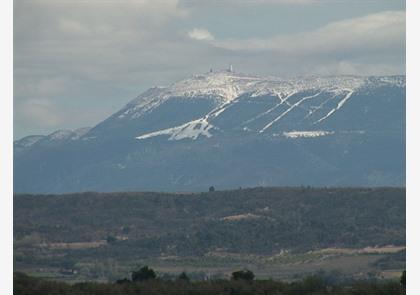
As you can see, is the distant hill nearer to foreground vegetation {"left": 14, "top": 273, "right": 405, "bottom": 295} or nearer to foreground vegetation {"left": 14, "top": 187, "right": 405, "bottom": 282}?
foreground vegetation {"left": 14, "top": 187, "right": 405, "bottom": 282}

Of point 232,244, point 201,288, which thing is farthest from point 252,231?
point 201,288

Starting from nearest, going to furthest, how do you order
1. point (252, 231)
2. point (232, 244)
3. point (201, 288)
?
point (201, 288)
point (232, 244)
point (252, 231)

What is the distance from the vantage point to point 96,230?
197m

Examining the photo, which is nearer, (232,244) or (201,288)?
(201,288)

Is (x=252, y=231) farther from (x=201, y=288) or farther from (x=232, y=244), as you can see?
(x=201, y=288)

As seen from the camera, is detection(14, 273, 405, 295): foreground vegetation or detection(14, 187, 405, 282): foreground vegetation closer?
detection(14, 273, 405, 295): foreground vegetation

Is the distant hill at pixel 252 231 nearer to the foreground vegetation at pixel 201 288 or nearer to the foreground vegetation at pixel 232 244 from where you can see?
the foreground vegetation at pixel 232 244

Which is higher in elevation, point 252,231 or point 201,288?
point 201,288

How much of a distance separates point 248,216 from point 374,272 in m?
64.8

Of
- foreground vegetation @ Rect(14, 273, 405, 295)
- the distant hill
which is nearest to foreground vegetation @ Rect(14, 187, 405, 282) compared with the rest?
the distant hill

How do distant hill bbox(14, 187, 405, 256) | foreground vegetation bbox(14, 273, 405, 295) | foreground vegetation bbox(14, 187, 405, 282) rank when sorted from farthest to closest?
distant hill bbox(14, 187, 405, 256) → foreground vegetation bbox(14, 187, 405, 282) → foreground vegetation bbox(14, 273, 405, 295)

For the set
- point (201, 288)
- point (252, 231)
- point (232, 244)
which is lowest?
point (232, 244)

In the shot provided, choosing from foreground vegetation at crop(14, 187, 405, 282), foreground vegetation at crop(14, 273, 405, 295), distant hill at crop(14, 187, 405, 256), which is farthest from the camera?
distant hill at crop(14, 187, 405, 256)
